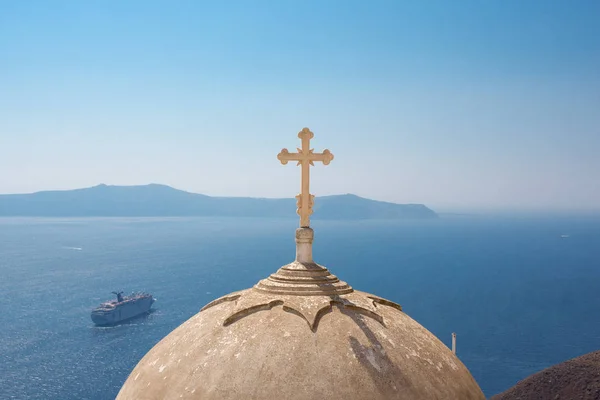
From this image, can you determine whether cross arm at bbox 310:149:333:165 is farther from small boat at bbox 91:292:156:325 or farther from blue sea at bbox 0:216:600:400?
small boat at bbox 91:292:156:325

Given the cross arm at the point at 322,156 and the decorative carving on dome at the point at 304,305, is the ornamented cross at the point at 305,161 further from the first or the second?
the decorative carving on dome at the point at 304,305

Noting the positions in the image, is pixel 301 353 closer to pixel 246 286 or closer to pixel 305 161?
pixel 305 161

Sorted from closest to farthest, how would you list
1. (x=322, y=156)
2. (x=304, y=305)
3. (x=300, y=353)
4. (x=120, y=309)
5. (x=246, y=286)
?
1. (x=300, y=353)
2. (x=304, y=305)
3. (x=322, y=156)
4. (x=120, y=309)
5. (x=246, y=286)

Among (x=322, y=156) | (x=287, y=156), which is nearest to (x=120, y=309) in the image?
(x=287, y=156)

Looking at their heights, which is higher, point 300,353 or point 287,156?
point 287,156

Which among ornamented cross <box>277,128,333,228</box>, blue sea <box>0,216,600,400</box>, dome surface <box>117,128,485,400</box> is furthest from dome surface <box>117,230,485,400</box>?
blue sea <box>0,216,600,400</box>

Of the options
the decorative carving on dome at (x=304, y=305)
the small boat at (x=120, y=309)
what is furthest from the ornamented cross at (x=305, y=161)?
the small boat at (x=120, y=309)

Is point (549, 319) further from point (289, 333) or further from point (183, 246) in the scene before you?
point (183, 246)
